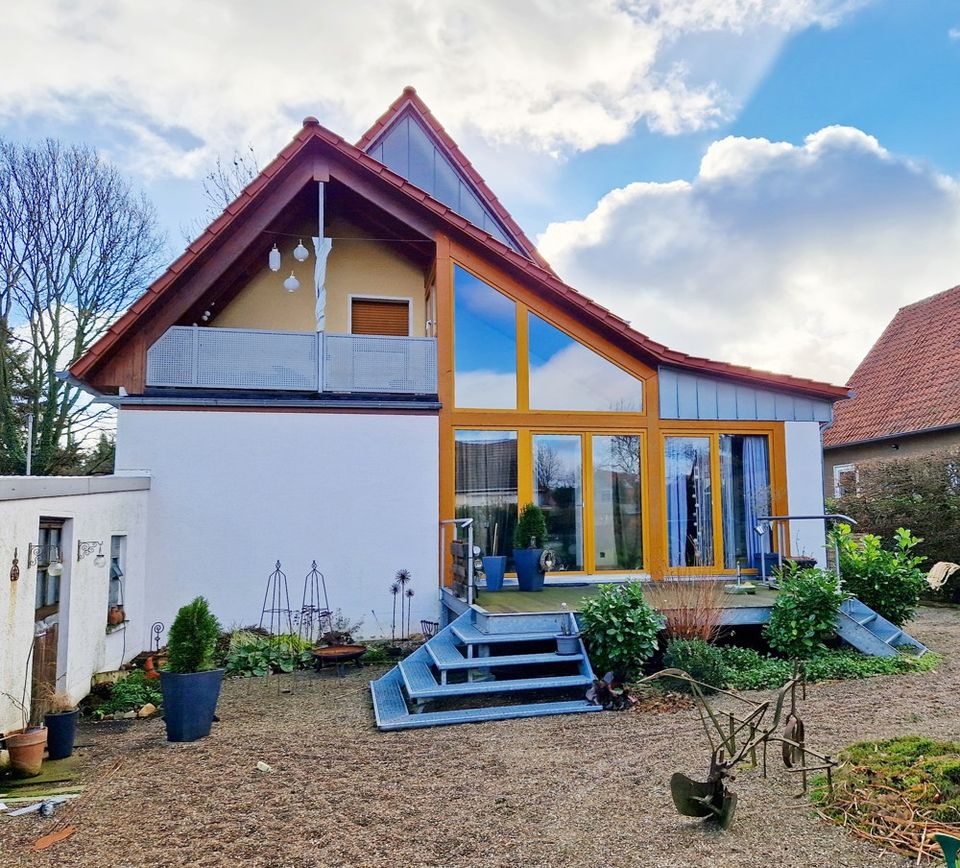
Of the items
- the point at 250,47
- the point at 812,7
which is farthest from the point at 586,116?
the point at 250,47

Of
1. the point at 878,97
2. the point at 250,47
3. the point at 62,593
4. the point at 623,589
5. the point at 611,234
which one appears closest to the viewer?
the point at 62,593

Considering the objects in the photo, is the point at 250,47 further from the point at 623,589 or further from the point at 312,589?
the point at 623,589

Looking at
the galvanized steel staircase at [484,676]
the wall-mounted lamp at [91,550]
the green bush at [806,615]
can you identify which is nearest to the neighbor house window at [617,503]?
the green bush at [806,615]

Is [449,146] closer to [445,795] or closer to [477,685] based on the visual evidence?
[477,685]

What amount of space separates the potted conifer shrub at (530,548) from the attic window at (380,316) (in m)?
3.62

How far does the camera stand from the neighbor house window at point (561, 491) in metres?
9.83

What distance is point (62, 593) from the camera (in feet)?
20.9

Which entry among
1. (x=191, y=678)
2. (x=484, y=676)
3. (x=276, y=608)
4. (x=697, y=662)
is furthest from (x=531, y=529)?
(x=191, y=678)

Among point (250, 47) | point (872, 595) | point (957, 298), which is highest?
point (250, 47)

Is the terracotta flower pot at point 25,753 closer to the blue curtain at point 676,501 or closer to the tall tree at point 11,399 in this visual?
the blue curtain at point 676,501

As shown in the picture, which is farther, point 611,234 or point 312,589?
point 611,234

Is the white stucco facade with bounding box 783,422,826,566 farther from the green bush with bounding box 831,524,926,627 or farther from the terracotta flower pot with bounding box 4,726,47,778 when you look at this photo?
the terracotta flower pot with bounding box 4,726,47,778

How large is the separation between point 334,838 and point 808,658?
5.47 m

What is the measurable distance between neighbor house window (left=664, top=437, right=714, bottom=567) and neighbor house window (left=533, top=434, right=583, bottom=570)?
1.29 m
